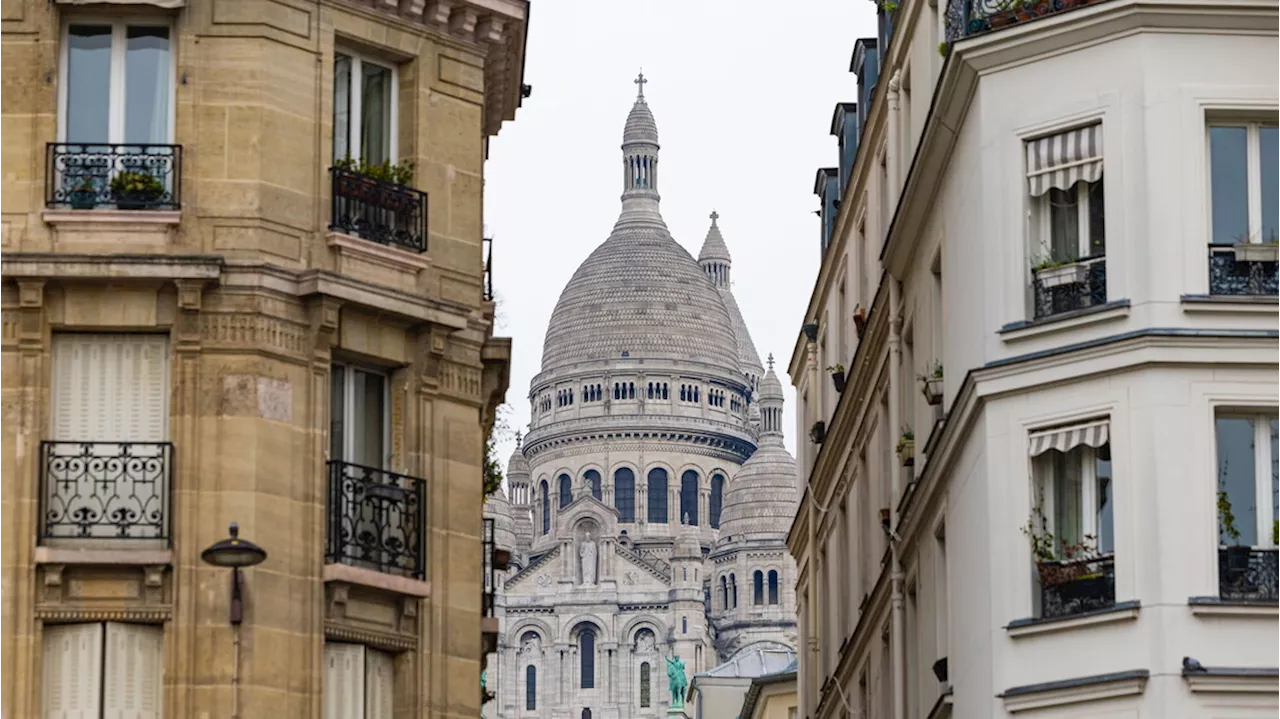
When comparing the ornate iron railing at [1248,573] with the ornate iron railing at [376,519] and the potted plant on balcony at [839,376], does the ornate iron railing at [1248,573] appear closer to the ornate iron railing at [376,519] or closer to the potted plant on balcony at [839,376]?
the ornate iron railing at [376,519]

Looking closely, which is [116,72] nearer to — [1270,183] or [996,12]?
[996,12]

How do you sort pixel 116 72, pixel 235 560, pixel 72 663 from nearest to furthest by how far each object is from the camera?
pixel 235 560 < pixel 72 663 < pixel 116 72

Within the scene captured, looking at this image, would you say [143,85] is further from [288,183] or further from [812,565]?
[812,565]

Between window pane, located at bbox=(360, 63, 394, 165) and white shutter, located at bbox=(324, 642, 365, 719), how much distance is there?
5089 millimetres

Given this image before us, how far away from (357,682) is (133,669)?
229cm

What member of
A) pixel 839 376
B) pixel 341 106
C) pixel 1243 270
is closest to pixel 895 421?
pixel 839 376

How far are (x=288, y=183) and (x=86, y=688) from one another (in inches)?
209

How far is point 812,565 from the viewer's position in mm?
56156

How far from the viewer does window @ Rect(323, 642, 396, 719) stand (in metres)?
33.4

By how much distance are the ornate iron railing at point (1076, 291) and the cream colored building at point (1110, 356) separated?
0.03m

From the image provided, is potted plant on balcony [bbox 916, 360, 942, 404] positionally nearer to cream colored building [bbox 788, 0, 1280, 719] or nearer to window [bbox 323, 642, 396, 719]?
cream colored building [bbox 788, 0, 1280, 719]

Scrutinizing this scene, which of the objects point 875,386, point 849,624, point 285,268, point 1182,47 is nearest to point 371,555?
point 285,268

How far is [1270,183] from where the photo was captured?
107 ft

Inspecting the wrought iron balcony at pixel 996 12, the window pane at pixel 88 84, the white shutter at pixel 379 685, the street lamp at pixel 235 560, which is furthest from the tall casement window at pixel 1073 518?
the window pane at pixel 88 84
